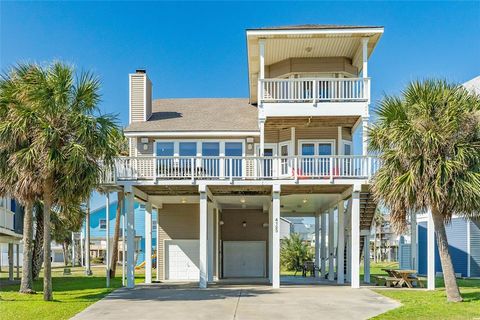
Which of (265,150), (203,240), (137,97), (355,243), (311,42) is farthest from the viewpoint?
(137,97)

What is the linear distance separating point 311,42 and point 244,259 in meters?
12.9

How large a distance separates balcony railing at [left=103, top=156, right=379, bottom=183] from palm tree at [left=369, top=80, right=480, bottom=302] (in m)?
4.12

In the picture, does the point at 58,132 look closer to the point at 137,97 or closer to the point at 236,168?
the point at 236,168

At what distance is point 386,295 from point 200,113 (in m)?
12.1

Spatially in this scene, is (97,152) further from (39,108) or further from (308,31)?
(308,31)

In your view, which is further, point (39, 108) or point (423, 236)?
point (423, 236)

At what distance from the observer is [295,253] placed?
1423 inches

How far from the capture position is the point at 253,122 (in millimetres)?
23562

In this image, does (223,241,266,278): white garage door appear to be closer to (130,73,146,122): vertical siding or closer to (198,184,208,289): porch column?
(198,184,208,289): porch column

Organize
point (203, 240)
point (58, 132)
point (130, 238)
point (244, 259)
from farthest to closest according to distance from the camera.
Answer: point (244, 259) < point (130, 238) < point (203, 240) < point (58, 132)

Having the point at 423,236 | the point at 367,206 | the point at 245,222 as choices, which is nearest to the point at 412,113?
the point at 367,206

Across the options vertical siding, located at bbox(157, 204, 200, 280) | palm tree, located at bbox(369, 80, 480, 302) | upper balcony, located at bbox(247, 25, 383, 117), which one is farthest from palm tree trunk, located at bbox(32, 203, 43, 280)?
palm tree, located at bbox(369, 80, 480, 302)

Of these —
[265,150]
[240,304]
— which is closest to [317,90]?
[265,150]

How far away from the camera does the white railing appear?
21.1 meters
